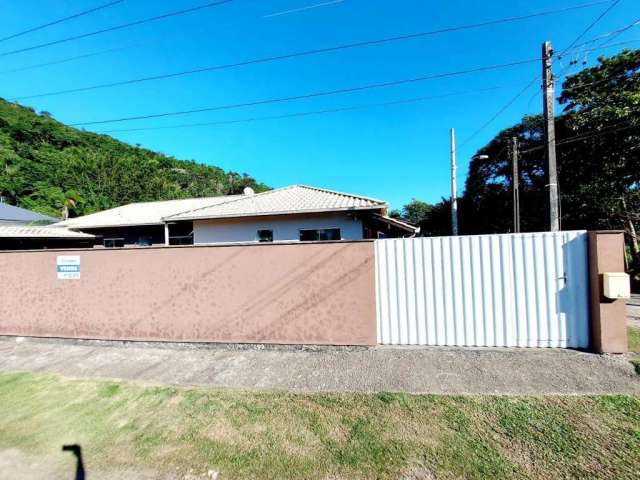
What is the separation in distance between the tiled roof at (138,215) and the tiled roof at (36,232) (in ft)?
1.43

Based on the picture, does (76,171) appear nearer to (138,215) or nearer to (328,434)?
(138,215)

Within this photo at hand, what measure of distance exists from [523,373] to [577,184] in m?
16.0

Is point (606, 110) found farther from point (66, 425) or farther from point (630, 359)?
point (66, 425)

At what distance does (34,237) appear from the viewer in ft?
39.2

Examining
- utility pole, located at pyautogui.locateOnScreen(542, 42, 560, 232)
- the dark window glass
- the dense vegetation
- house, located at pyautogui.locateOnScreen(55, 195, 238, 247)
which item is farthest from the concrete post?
the dark window glass

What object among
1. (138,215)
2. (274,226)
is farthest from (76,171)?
(274,226)

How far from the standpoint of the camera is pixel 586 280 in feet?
13.8

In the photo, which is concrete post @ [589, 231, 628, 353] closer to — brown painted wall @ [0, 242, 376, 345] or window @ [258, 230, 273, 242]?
brown painted wall @ [0, 242, 376, 345]

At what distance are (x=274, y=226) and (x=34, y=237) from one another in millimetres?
10762

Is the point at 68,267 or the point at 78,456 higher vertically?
the point at 68,267

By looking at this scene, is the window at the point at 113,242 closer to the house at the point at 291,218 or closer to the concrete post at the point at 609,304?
the house at the point at 291,218

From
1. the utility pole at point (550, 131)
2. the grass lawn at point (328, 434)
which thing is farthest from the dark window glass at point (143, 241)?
the utility pole at point (550, 131)

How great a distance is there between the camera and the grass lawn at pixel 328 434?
→ 7.68 feet

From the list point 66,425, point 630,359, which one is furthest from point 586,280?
point 66,425
